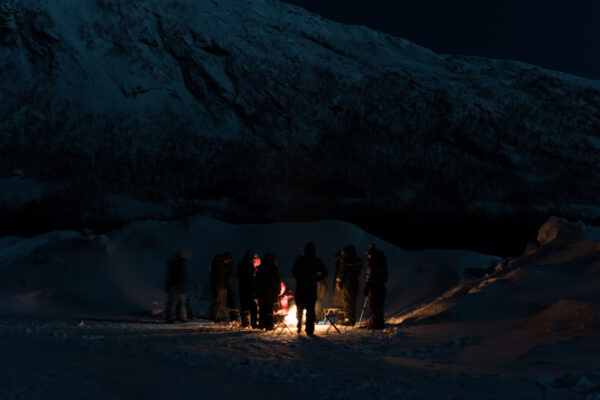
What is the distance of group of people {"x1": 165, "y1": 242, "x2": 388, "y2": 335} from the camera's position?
27.6 ft

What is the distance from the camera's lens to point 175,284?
1120cm

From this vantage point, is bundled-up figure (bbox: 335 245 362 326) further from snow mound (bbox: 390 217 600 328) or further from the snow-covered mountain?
the snow-covered mountain

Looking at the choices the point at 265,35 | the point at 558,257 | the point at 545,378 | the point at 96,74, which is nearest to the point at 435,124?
the point at 265,35

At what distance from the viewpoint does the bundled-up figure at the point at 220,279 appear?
36.4 feet

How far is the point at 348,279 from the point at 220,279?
2.68 meters

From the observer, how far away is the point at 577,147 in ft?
177

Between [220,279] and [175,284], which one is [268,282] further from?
[175,284]

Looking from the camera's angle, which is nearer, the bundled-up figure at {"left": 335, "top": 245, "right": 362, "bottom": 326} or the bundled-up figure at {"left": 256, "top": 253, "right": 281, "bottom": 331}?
the bundled-up figure at {"left": 256, "top": 253, "right": 281, "bottom": 331}

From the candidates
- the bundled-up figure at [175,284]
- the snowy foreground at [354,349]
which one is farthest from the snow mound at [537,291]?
the bundled-up figure at [175,284]

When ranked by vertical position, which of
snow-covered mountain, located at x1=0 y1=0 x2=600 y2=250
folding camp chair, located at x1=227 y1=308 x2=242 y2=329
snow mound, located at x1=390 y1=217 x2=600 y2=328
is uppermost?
snow-covered mountain, located at x1=0 y1=0 x2=600 y2=250

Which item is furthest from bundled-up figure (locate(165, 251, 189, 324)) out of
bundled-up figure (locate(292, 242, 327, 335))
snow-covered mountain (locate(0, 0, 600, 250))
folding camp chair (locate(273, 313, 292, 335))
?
snow-covered mountain (locate(0, 0, 600, 250))

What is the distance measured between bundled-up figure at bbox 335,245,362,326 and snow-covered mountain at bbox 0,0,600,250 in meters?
25.2

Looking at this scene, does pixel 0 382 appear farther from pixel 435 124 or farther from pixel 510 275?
pixel 435 124

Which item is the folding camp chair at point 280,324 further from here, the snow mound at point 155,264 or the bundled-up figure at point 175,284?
the snow mound at point 155,264
